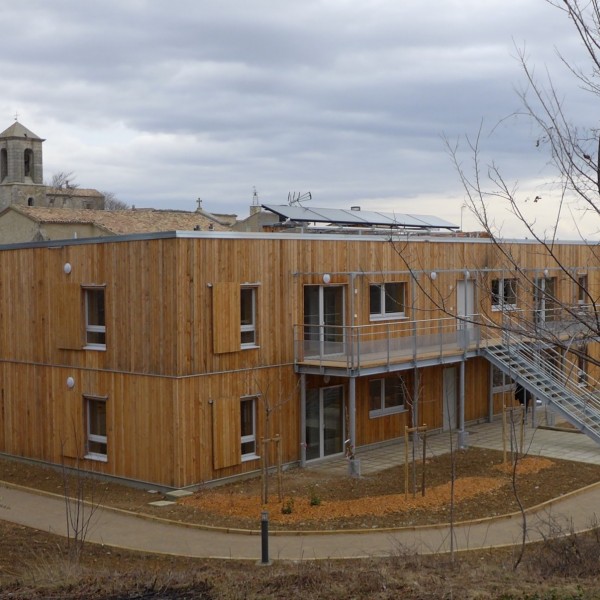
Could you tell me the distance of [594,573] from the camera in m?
11.3

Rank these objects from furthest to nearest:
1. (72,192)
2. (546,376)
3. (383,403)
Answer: (72,192) < (383,403) < (546,376)

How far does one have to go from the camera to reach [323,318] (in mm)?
23438

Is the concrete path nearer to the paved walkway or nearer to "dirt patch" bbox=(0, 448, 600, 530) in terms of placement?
the paved walkway

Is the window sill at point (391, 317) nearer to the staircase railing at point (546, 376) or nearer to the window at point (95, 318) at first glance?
the staircase railing at point (546, 376)

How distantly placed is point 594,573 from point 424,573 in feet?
6.97

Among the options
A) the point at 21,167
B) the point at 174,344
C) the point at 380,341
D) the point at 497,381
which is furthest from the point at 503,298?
the point at 21,167

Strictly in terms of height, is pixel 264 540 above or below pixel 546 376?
below

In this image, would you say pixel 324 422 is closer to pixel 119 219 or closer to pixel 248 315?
pixel 248 315

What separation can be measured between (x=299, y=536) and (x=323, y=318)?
8.30 meters

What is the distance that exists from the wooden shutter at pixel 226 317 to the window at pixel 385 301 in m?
4.98

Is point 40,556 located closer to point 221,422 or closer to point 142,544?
point 142,544

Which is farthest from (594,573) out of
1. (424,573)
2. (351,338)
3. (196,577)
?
(351,338)

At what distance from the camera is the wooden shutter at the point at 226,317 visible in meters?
20.5

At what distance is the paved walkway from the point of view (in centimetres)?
1498
